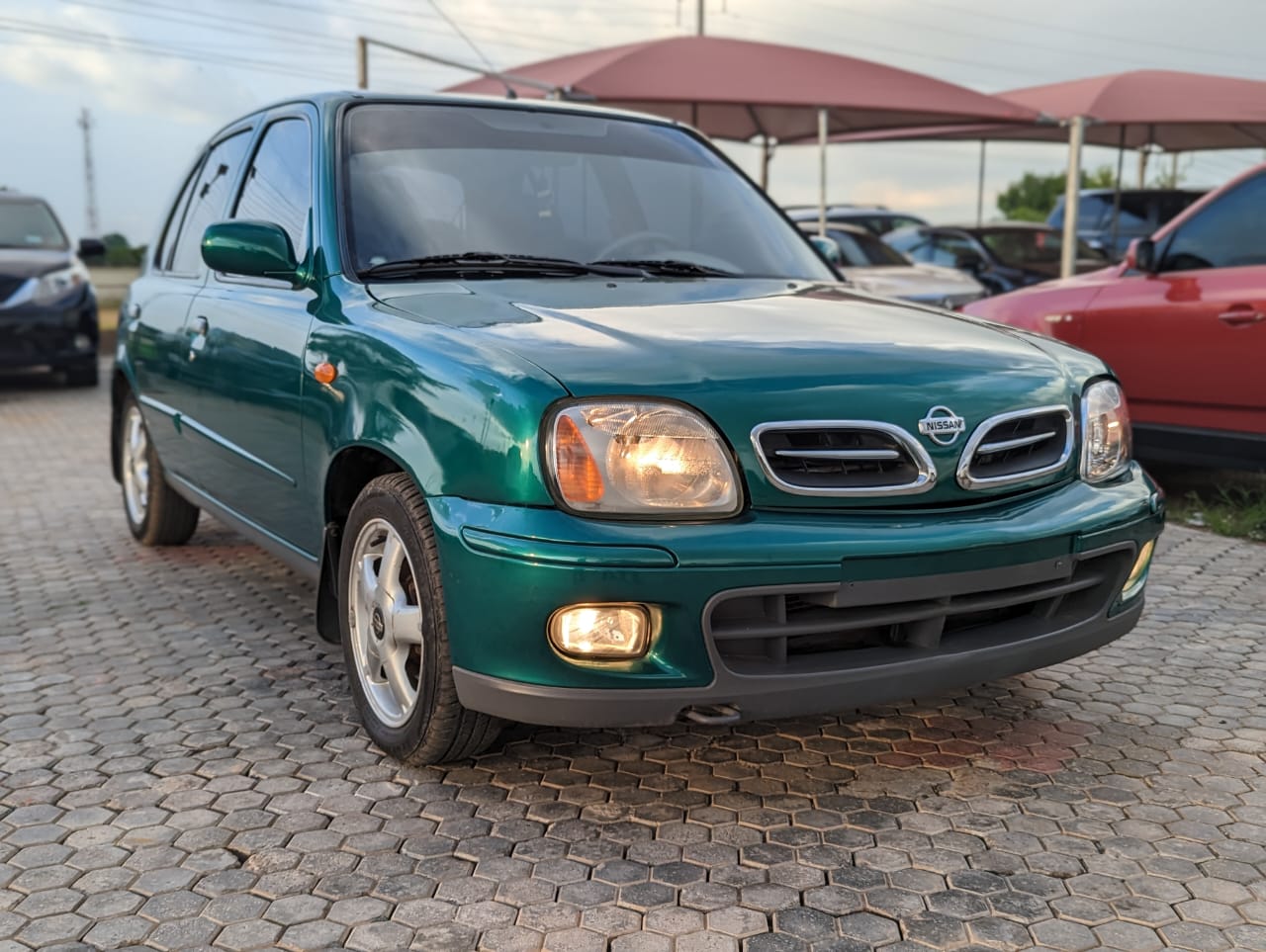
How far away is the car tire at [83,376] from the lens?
502 inches

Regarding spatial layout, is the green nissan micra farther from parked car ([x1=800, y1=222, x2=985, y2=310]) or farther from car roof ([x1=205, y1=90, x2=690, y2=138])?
parked car ([x1=800, y1=222, x2=985, y2=310])

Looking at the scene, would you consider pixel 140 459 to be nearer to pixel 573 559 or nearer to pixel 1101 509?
pixel 573 559

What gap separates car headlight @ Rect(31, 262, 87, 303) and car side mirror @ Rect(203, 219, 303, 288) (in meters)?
9.40

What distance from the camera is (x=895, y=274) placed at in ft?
38.3

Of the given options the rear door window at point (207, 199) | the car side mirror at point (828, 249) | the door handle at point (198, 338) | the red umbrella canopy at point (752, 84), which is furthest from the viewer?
the red umbrella canopy at point (752, 84)

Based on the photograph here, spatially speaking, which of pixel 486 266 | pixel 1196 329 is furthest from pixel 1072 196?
pixel 486 266

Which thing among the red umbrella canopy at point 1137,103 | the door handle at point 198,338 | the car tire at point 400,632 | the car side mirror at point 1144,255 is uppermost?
the red umbrella canopy at point 1137,103

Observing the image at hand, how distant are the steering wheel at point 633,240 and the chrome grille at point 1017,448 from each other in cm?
136

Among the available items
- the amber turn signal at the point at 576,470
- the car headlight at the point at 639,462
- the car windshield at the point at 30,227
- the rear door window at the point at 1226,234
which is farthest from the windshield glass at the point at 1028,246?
the amber turn signal at the point at 576,470

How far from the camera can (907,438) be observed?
271 centimetres

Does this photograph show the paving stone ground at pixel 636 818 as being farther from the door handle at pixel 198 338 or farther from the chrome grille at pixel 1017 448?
the door handle at pixel 198 338

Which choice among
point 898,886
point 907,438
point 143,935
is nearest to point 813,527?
point 907,438

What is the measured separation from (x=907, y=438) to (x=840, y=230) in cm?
1040

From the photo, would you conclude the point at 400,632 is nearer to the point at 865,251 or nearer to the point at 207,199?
the point at 207,199
